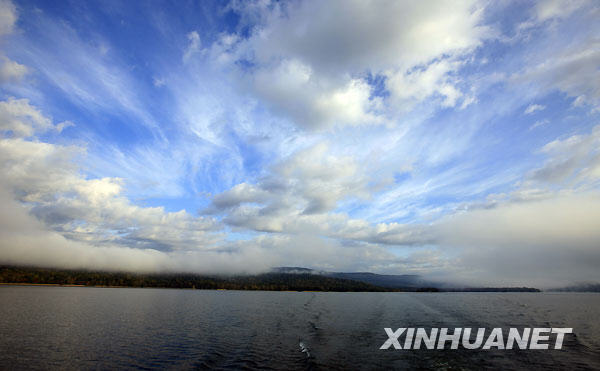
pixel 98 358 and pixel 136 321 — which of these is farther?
pixel 136 321

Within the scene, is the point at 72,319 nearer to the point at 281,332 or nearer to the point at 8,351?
the point at 8,351

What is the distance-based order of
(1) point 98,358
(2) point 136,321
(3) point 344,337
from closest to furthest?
1. (1) point 98,358
2. (3) point 344,337
3. (2) point 136,321

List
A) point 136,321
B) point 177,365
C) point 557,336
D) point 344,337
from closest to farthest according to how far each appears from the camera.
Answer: point 177,365 < point 344,337 < point 557,336 < point 136,321

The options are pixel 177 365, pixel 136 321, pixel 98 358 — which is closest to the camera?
pixel 177 365

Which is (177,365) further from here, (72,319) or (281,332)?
(72,319)

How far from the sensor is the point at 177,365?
36.1 m

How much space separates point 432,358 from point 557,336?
41.2 m

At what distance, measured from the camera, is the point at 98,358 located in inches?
1527

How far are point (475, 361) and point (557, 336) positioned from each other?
37553 millimetres

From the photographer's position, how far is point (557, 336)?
5950cm

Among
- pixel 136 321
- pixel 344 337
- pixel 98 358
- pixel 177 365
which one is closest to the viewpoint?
pixel 177 365

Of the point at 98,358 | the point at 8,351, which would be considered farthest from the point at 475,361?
the point at 8,351

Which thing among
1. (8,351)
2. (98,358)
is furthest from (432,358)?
(8,351)

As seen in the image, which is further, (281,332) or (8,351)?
(281,332)
